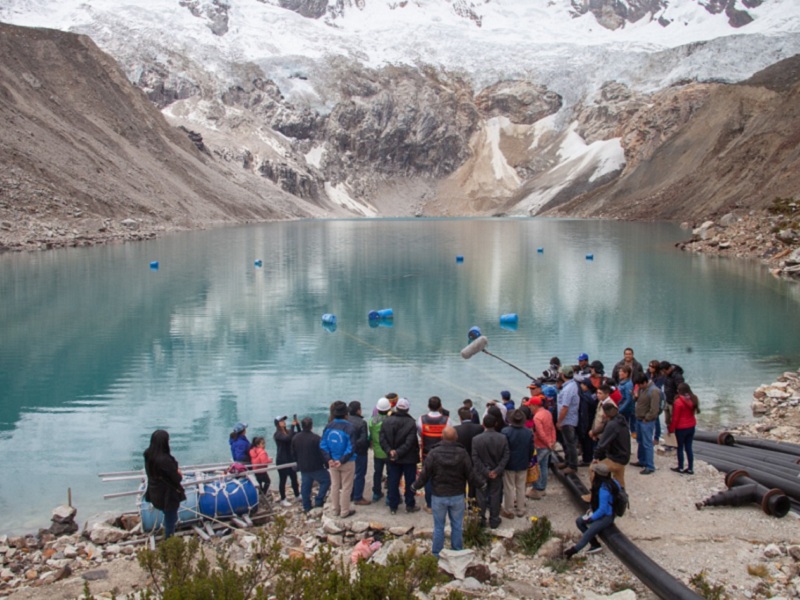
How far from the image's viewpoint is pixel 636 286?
116 ft

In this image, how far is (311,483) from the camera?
10.2 meters

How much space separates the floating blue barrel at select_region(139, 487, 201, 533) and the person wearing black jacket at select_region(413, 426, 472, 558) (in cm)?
350

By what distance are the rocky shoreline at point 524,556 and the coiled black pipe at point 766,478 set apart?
403mm

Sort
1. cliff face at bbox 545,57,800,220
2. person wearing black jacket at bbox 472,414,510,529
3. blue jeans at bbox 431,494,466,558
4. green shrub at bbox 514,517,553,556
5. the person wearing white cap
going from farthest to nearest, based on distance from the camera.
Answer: cliff face at bbox 545,57,800,220 → the person wearing white cap → person wearing black jacket at bbox 472,414,510,529 → green shrub at bbox 514,517,553,556 → blue jeans at bbox 431,494,466,558

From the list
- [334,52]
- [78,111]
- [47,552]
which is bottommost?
[47,552]

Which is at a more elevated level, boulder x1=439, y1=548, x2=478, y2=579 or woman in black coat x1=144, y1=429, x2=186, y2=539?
woman in black coat x1=144, y1=429, x2=186, y2=539

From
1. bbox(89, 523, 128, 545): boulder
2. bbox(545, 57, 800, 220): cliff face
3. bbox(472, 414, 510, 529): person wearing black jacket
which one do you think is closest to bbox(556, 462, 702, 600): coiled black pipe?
bbox(472, 414, 510, 529): person wearing black jacket

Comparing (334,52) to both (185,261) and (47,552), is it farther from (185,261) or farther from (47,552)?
(47,552)

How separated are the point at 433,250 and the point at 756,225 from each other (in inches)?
999

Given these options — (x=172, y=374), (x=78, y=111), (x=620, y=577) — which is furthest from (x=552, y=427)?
(x=78, y=111)

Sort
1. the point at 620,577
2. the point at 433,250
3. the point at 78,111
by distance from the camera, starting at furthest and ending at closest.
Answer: the point at 78,111 → the point at 433,250 → the point at 620,577

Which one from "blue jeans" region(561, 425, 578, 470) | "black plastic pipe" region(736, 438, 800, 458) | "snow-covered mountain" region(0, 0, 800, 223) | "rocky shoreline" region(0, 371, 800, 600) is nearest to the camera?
"rocky shoreline" region(0, 371, 800, 600)

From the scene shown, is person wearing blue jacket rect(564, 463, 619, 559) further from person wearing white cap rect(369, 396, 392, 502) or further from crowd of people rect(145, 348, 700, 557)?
person wearing white cap rect(369, 396, 392, 502)

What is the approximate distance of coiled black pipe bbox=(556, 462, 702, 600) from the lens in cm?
725
